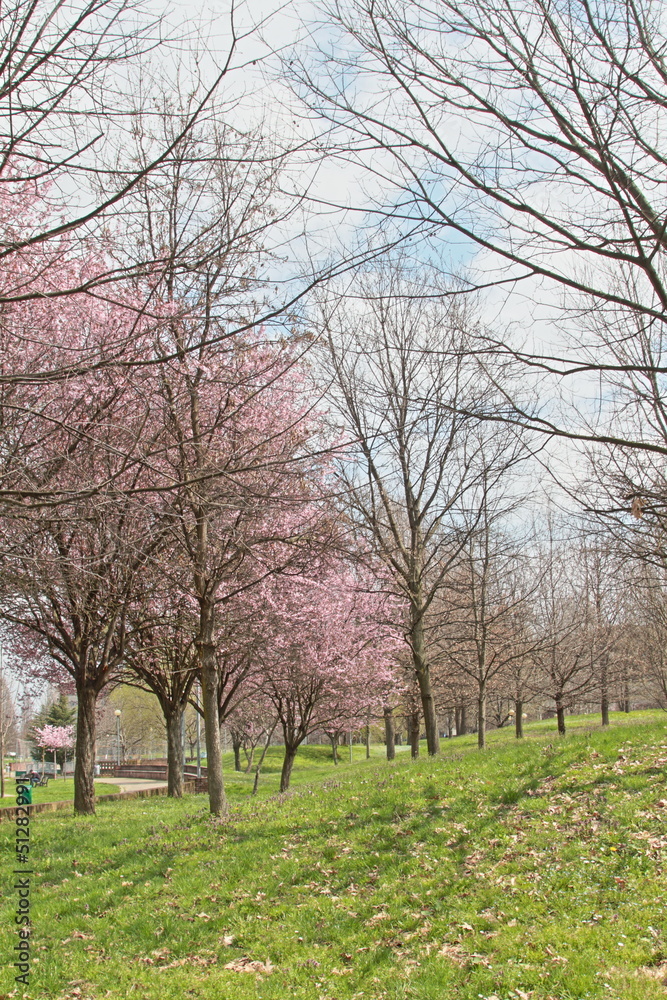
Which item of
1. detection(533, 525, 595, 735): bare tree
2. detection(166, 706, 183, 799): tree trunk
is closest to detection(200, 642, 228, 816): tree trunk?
detection(166, 706, 183, 799): tree trunk

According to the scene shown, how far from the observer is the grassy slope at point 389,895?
446 centimetres

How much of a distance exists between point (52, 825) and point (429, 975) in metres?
7.23

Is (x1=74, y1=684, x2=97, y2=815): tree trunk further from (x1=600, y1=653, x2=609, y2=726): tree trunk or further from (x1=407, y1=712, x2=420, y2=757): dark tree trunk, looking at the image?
(x1=600, y1=653, x2=609, y2=726): tree trunk

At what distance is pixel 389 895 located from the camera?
5.69 metres

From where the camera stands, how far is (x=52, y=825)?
982 cm

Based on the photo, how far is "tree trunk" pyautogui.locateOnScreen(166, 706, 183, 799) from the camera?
16.1 metres

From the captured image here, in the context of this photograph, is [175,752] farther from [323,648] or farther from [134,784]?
[134,784]

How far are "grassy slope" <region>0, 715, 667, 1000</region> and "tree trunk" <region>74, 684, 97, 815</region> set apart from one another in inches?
113

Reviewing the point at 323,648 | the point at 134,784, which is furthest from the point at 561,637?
the point at 134,784

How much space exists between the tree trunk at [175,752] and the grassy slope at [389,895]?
711cm

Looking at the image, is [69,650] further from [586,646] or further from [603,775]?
[586,646]

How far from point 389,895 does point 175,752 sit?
11847 mm

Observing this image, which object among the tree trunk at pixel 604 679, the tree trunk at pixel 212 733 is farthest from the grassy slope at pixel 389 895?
the tree trunk at pixel 604 679

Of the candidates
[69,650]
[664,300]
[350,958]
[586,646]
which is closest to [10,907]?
[350,958]
